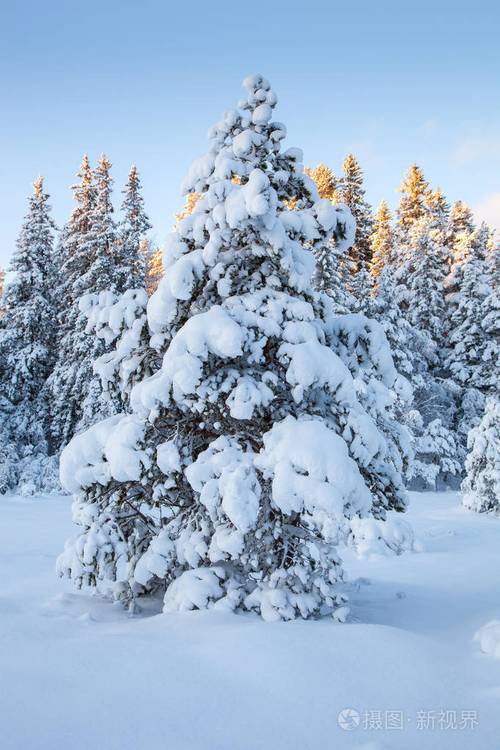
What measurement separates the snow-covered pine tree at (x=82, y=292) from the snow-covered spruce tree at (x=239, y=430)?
14714 mm

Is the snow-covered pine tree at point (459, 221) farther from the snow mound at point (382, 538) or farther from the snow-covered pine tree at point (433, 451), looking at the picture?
the snow mound at point (382, 538)

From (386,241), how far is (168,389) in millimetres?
33927

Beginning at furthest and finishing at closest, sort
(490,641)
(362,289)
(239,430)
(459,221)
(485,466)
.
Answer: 1. (459,221)
2. (362,289)
3. (485,466)
4. (239,430)
5. (490,641)

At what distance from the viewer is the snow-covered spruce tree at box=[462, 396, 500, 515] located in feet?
58.3

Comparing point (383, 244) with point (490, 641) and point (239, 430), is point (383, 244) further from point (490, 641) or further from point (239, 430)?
point (490, 641)

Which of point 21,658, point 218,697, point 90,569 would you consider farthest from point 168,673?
point 90,569

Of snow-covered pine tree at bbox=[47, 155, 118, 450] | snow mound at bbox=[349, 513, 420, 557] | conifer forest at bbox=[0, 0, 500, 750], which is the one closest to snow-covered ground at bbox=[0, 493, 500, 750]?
conifer forest at bbox=[0, 0, 500, 750]

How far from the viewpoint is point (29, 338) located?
2356 centimetres

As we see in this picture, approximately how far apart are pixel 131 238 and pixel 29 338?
6.52m

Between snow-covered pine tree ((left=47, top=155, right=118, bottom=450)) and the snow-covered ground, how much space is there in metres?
15.9

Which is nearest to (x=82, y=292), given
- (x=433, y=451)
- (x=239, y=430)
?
(x=433, y=451)

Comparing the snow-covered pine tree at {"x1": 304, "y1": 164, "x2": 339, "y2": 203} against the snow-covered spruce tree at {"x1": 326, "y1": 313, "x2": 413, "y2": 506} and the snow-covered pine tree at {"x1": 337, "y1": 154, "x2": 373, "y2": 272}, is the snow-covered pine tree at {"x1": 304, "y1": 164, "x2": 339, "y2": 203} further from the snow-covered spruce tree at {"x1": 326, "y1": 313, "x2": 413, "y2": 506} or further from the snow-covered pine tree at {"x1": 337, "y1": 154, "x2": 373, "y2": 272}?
the snow-covered spruce tree at {"x1": 326, "y1": 313, "x2": 413, "y2": 506}

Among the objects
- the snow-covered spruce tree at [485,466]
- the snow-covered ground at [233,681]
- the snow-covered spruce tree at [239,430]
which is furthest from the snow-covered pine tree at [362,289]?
the snow-covered ground at [233,681]

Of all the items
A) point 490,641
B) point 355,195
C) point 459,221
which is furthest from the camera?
point 459,221
